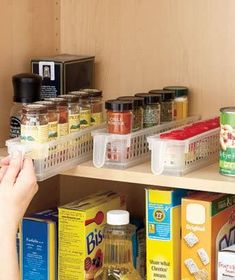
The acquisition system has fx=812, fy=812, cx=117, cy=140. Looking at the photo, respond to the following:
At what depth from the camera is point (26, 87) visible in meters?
1.77

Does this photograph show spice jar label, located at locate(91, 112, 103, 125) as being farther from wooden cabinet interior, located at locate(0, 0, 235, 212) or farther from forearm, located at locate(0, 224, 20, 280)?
forearm, located at locate(0, 224, 20, 280)

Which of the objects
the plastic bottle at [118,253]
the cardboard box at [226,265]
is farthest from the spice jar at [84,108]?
the cardboard box at [226,265]

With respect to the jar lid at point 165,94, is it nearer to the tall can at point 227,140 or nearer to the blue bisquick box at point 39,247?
the tall can at point 227,140

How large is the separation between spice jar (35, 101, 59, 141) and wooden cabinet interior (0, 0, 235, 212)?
0.70 feet

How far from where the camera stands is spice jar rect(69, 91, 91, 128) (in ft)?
5.72

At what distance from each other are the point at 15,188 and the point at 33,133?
12 cm

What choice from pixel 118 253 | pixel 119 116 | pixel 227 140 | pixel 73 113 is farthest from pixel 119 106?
pixel 118 253

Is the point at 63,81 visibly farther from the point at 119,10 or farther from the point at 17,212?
the point at 17,212

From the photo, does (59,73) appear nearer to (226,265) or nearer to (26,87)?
(26,87)

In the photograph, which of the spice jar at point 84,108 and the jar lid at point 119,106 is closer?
the jar lid at point 119,106

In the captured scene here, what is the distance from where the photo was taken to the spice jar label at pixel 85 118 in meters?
1.74

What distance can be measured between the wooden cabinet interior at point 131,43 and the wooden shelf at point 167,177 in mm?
260

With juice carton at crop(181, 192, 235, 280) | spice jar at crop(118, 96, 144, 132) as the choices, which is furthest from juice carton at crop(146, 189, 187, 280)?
spice jar at crop(118, 96, 144, 132)

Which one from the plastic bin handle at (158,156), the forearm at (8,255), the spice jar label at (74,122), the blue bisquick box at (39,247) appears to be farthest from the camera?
the blue bisquick box at (39,247)
